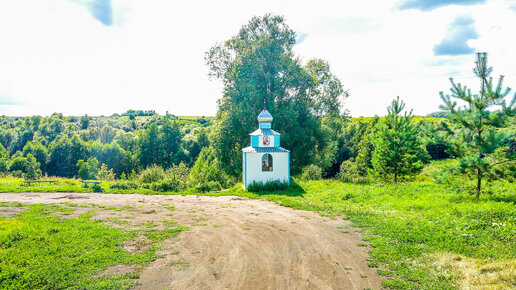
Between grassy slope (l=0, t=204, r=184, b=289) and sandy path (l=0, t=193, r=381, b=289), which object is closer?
grassy slope (l=0, t=204, r=184, b=289)

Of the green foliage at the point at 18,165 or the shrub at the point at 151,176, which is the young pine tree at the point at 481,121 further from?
the green foliage at the point at 18,165

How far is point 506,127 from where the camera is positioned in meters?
12.0

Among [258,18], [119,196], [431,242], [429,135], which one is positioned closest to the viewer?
[431,242]

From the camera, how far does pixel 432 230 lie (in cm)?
921

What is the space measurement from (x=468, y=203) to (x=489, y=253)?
5.04 metres

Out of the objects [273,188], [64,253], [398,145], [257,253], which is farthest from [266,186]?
[64,253]

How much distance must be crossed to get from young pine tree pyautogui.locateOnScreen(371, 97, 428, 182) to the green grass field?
197 inches

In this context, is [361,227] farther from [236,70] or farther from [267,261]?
[236,70]

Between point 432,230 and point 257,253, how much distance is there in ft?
18.1

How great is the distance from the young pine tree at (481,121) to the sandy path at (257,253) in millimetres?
5904

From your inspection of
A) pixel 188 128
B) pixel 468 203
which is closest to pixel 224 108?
pixel 468 203

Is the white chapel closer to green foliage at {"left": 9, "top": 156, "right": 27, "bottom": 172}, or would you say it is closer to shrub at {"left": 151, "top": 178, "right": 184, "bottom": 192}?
shrub at {"left": 151, "top": 178, "right": 184, "bottom": 192}

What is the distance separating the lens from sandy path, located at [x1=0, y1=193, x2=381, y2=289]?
634cm

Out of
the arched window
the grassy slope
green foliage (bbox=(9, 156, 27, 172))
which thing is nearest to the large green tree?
the arched window
